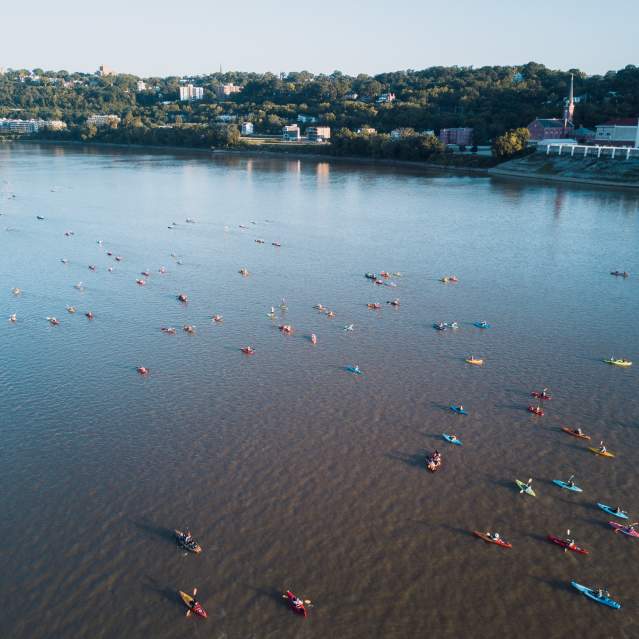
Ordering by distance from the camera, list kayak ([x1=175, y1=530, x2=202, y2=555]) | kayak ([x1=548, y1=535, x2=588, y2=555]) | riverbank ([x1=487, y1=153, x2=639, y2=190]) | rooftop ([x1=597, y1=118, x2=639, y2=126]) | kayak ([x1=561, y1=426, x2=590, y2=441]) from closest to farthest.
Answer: kayak ([x1=175, y1=530, x2=202, y2=555])
kayak ([x1=548, y1=535, x2=588, y2=555])
kayak ([x1=561, y1=426, x2=590, y2=441])
riverbank ([x1=487, y1=153, x2=639, y2=190])
rooftop ([x1=597, y1=118, x2=639, y2=126])

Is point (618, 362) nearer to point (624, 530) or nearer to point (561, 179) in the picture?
point (624, 530)

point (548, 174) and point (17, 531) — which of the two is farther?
point (548, 174)

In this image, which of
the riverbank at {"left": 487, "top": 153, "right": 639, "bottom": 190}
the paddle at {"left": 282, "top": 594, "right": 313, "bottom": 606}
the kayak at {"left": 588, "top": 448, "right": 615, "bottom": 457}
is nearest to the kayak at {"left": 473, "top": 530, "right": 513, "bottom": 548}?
the paddle at {"left": 282, "top": 594, "right": 313, "bottom": 606}

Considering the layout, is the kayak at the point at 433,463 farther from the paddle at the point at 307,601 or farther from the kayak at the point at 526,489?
the paddle at the point at 307,601

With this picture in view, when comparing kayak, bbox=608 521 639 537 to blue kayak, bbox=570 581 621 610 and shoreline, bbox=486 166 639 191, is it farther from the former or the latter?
shoreline, bbox=486 166 639 191

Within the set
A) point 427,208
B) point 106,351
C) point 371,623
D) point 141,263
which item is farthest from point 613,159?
point 371,623

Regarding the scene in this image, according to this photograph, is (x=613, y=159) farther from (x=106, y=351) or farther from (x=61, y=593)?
(x=61, y=593)
